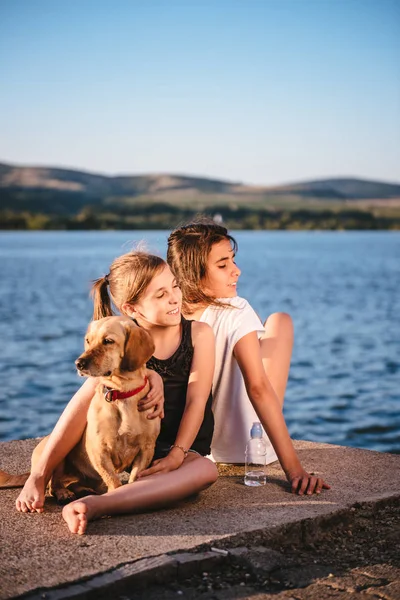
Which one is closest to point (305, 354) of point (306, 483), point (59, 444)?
point (306, 483)

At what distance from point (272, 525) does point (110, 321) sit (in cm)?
124

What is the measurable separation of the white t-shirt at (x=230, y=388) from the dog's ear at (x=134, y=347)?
3.09 ft

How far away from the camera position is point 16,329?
27234mm

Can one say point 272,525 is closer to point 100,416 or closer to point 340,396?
point 100,416

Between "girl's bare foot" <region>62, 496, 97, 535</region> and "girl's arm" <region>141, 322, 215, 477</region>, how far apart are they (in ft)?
1.38

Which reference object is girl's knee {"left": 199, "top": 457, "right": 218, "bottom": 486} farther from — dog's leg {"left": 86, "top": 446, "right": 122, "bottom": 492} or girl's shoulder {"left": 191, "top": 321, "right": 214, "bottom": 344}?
girl's shoulder {"left": 191, "top": 321, "right": 214, "bottom": 344}

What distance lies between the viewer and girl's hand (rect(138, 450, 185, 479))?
4.24 meters

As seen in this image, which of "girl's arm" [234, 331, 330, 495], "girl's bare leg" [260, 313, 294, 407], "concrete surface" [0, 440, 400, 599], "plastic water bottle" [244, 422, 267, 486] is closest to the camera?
"concrete surface" [0, 440, 400, 599]

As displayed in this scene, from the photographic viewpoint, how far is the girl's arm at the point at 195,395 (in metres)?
4.32

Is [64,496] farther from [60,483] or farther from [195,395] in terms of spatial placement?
[195,395]

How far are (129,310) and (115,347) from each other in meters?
0.73

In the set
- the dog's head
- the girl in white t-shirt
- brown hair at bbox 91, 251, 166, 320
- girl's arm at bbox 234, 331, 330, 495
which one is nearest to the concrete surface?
girl's arm at bbox 234, 331, 330, 495

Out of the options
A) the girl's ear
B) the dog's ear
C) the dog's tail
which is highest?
the girl's ear

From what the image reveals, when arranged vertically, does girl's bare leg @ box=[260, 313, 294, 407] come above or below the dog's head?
below
